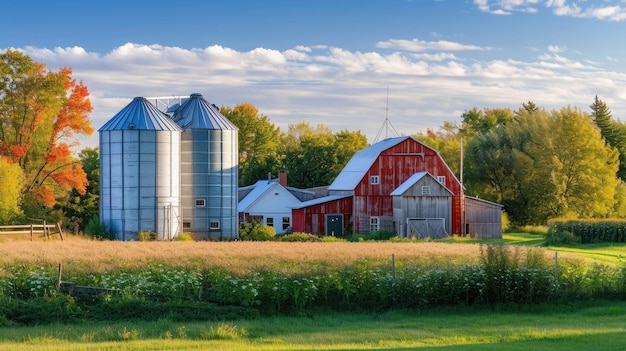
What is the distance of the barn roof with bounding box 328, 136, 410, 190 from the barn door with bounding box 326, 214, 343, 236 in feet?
8.21

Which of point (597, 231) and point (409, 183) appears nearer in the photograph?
point (597, 231)

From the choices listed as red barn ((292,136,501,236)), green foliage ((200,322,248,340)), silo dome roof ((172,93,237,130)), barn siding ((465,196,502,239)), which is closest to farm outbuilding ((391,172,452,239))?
red barn ((292,136,501,236))

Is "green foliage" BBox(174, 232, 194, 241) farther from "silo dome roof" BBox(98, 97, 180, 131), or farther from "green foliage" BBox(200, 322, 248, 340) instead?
"green foliage" BBox(200, 322, 248, 340)

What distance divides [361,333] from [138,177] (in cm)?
3661

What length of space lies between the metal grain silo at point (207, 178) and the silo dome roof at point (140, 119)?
2.03 meters

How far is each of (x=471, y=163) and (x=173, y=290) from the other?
62.5m

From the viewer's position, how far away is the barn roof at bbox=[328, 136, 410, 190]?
65.7 m

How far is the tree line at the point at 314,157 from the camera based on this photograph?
200 ft

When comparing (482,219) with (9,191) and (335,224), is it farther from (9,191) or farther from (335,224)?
(9,191)

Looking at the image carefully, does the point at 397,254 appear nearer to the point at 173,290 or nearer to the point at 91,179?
the point at 173,290

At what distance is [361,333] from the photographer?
63.5 ft

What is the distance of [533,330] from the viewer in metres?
19.5

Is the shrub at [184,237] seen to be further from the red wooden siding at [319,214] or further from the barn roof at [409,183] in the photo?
the barn roof at [409,183]

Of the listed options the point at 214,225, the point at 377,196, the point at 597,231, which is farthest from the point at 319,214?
the point at 597,231
